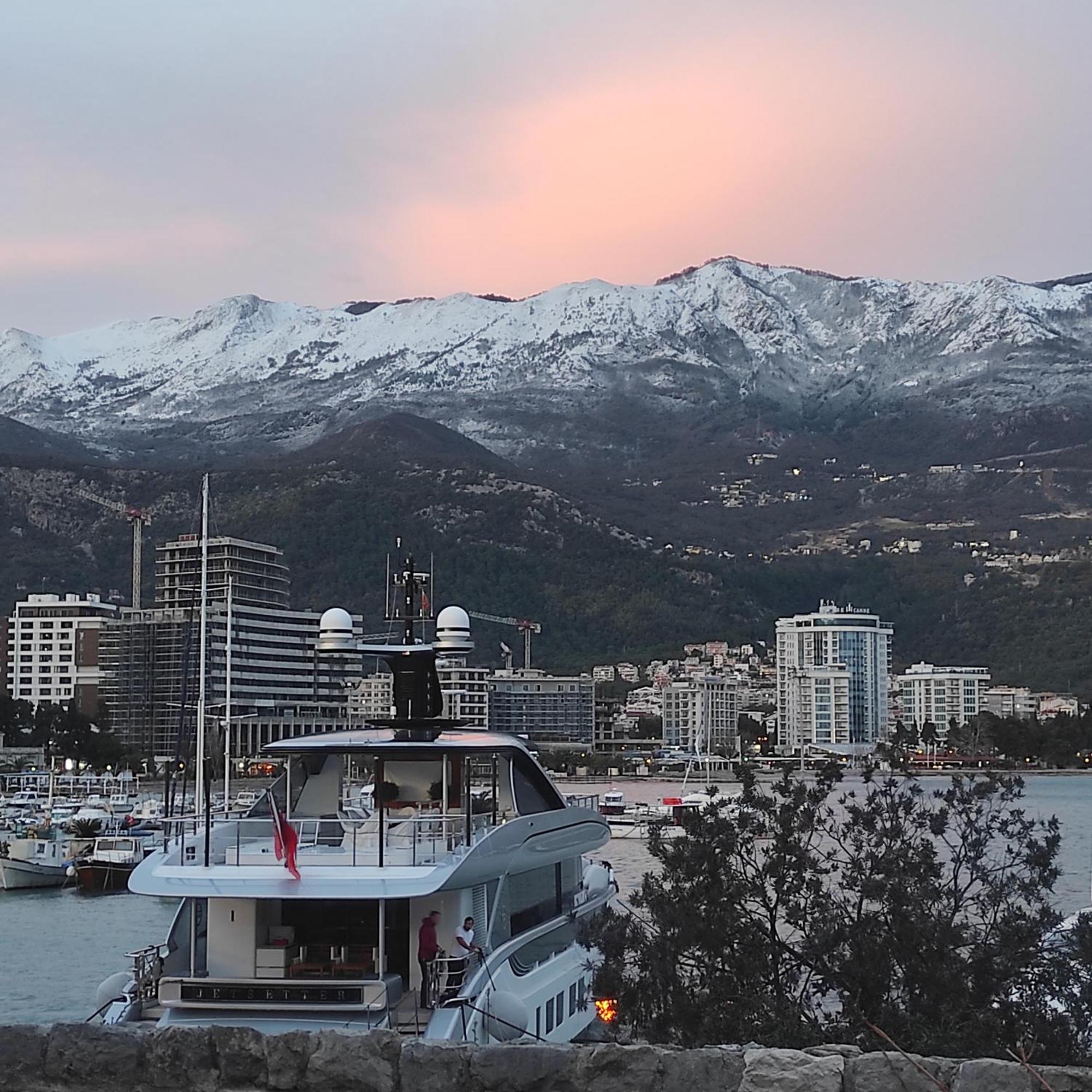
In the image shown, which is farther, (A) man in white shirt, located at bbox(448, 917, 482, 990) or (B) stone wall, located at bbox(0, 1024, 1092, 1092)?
(A) man in white shirt, located at bbox(448, 917, 482, 990)

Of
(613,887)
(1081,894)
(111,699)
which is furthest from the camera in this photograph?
(111,699)

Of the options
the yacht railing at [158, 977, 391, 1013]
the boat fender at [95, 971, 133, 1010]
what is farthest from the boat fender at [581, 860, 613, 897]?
the yacht railing at [158, 977, 391, 1013]

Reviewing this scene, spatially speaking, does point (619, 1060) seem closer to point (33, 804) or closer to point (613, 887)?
point (613, 887)

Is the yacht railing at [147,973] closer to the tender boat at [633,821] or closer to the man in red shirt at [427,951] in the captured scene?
the man in red shirt at [427,951]

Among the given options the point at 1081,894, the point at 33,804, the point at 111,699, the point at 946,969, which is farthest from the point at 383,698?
the point at 946,969

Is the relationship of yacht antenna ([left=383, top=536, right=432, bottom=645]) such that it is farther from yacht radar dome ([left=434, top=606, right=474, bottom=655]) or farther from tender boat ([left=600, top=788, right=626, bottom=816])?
tender boat ([left=600, top=788, right=626, bottom=816])

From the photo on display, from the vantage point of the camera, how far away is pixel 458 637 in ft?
69.2

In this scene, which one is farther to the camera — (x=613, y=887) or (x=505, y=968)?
(x=613, y=887)

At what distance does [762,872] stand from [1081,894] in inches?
1382

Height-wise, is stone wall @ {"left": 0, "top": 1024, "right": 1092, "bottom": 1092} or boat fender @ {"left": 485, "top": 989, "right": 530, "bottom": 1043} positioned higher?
stone wall @ {"left": 0, "top": 1024, "right": 1092, "bottom": 1092}

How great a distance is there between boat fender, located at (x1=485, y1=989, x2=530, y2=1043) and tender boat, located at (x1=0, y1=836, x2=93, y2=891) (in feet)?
148

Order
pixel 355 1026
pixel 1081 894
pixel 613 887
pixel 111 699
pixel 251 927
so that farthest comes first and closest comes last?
pixel 111 699
pixel 1081 894
pixel 613 887
pixel 251 927
pixel 355 1026

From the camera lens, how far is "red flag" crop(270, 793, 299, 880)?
52.7 feet

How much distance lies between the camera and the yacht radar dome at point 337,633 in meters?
Result: 20.4
